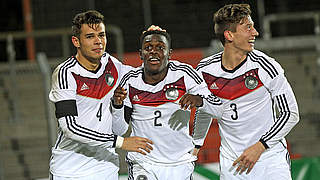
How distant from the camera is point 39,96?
34.8ft

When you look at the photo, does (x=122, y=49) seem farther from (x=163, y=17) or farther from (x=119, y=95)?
(x=119, y=95)

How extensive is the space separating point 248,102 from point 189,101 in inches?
21.5

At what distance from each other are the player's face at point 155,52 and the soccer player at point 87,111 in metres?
0.35

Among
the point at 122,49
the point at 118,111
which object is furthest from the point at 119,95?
the point at 122,49

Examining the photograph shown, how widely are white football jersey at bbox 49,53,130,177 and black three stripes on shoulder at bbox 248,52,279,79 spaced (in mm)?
1151

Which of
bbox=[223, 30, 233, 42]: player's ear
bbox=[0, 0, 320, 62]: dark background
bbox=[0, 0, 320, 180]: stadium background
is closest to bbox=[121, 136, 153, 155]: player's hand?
bbox=[223, 30, 233, 42]: player's ear

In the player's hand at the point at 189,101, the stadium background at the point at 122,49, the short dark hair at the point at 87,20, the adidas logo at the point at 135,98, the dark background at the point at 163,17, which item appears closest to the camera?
the player's hand at the point at 189,101

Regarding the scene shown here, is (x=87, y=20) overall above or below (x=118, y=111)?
above

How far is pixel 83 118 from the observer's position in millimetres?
4879

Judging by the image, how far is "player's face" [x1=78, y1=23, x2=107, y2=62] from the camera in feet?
16.1

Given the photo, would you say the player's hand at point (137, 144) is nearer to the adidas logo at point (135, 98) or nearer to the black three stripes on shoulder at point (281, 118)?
the adidas logo at point (135, 98)

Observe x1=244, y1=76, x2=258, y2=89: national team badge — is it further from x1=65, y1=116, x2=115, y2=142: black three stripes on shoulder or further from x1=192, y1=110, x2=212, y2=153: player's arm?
x1=65, y1=116, x2=115, y2=142: black three stripes on shoulder

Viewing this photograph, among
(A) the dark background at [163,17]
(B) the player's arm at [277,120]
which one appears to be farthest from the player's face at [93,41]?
(A) the dark background at [163,17]

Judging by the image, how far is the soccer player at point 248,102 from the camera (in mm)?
4762
